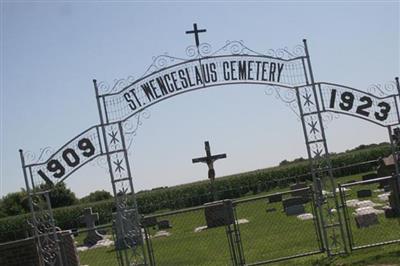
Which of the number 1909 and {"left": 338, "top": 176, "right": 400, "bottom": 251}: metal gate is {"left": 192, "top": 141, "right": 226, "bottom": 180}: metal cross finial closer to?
{"left": 338, "top": 176, "right": 400, "bottom": 251}: metal gate

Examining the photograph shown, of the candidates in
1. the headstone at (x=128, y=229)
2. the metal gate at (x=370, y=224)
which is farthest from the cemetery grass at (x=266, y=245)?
the headstone at (x=128, y=229)

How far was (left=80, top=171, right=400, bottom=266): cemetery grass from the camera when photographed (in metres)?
12.5

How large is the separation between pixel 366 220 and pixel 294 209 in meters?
6.91

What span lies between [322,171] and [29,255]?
578 centimetres

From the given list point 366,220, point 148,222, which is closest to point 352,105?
point 366,220

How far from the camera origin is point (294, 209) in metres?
23.4

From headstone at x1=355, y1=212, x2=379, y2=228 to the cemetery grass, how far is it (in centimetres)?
17

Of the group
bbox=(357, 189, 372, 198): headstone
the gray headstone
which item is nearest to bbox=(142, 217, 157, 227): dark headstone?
the gray headstone

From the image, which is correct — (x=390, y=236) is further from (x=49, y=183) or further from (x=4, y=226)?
(x=4, y=226)

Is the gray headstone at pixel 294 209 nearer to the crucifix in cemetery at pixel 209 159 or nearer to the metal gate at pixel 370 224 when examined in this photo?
the metal gate at pixel 370 224

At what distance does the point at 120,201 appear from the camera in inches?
490

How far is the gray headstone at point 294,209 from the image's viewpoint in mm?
23205

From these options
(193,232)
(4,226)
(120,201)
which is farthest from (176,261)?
(4,226)

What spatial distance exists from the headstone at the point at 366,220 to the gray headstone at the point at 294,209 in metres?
6.44
